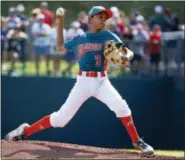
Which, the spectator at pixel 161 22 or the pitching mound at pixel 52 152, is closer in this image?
the pitching mound at pixel 52 152

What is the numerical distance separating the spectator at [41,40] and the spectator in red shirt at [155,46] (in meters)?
2.51

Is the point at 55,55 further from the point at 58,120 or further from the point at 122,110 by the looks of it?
the point at 122,110

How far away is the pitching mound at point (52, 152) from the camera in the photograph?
8445mm

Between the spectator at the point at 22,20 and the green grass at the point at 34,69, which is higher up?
the spectator at the point at 22,20

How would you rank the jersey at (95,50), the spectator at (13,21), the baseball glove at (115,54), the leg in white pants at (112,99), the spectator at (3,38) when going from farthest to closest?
the spectator at (13,21) → the spectator at (3,38) → the jersey at (95,50) → the leg in white pants at (112,99) → the baseball glove at (115,54)

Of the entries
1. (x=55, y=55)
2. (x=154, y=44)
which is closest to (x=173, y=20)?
(x=154, y=44)

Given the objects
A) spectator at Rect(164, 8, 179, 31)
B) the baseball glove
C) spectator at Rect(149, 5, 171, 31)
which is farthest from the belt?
spectator at Rect(164, 8, 179, 31)

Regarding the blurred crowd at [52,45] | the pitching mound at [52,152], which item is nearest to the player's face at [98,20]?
the pitching mound at [52,152]

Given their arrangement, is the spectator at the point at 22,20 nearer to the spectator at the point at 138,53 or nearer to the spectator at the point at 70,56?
the spectator at the point at 70,56

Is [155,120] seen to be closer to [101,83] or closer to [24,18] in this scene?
[24,18]

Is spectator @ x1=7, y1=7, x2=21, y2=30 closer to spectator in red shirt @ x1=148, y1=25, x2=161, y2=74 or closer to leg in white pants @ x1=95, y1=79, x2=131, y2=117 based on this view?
spectator in red shirt @ x1=148, y1=25, x2=161, y2=74

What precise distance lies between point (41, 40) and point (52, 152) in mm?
8514

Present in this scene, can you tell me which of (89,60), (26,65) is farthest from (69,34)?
(89,60)

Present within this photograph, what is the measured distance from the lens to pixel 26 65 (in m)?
17.4
